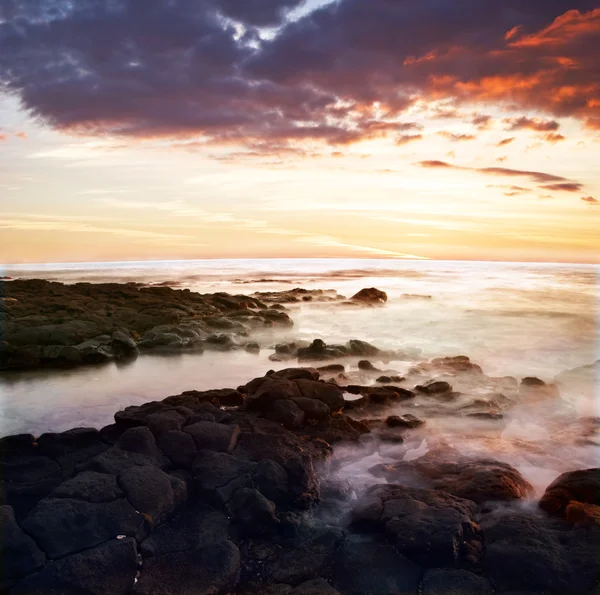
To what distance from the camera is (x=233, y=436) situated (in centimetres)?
858

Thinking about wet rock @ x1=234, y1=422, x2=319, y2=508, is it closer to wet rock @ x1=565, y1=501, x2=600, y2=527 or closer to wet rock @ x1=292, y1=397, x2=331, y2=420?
wet rock @ x1=292, y1=397, x2=331, y2=420

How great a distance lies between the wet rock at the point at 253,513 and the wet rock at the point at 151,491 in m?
0.78

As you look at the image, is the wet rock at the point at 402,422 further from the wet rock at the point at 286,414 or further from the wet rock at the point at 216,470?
the wet rock at the point at 216,470

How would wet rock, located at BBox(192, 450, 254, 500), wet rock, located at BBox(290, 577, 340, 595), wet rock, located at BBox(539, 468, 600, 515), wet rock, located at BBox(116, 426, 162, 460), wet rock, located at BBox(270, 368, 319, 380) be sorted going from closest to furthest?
wet rock, located at BBox(290, 577, 340, 595), wet rock, located at BBox(539, 468, 600, 515), wet rock, located at BBox(192, 450, 254, 500), wet rock, located at BBox(116, 426, 162, 460), wet rock, located at BBox(270, 368, 319, 380)

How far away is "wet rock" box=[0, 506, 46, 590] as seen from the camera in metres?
5.60

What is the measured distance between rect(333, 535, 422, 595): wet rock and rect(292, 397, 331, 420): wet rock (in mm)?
4034

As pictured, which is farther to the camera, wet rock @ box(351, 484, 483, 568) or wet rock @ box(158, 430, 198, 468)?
wet rock @ box(158, 430, 198, 468)

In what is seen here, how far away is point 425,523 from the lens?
21.1 ft

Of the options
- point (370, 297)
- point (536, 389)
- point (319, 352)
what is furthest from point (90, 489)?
point (370, 297)


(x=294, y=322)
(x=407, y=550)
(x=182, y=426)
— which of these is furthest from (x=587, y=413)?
(x=294, y=322)

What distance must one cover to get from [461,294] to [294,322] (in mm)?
27870

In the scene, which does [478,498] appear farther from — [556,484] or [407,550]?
[407,550]

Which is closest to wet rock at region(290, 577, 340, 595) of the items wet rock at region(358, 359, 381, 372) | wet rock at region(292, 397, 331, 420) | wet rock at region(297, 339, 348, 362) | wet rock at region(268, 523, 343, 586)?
wet rock at region(268, 523, 343, 586)

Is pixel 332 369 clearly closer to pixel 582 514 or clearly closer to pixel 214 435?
pixel 214 435
